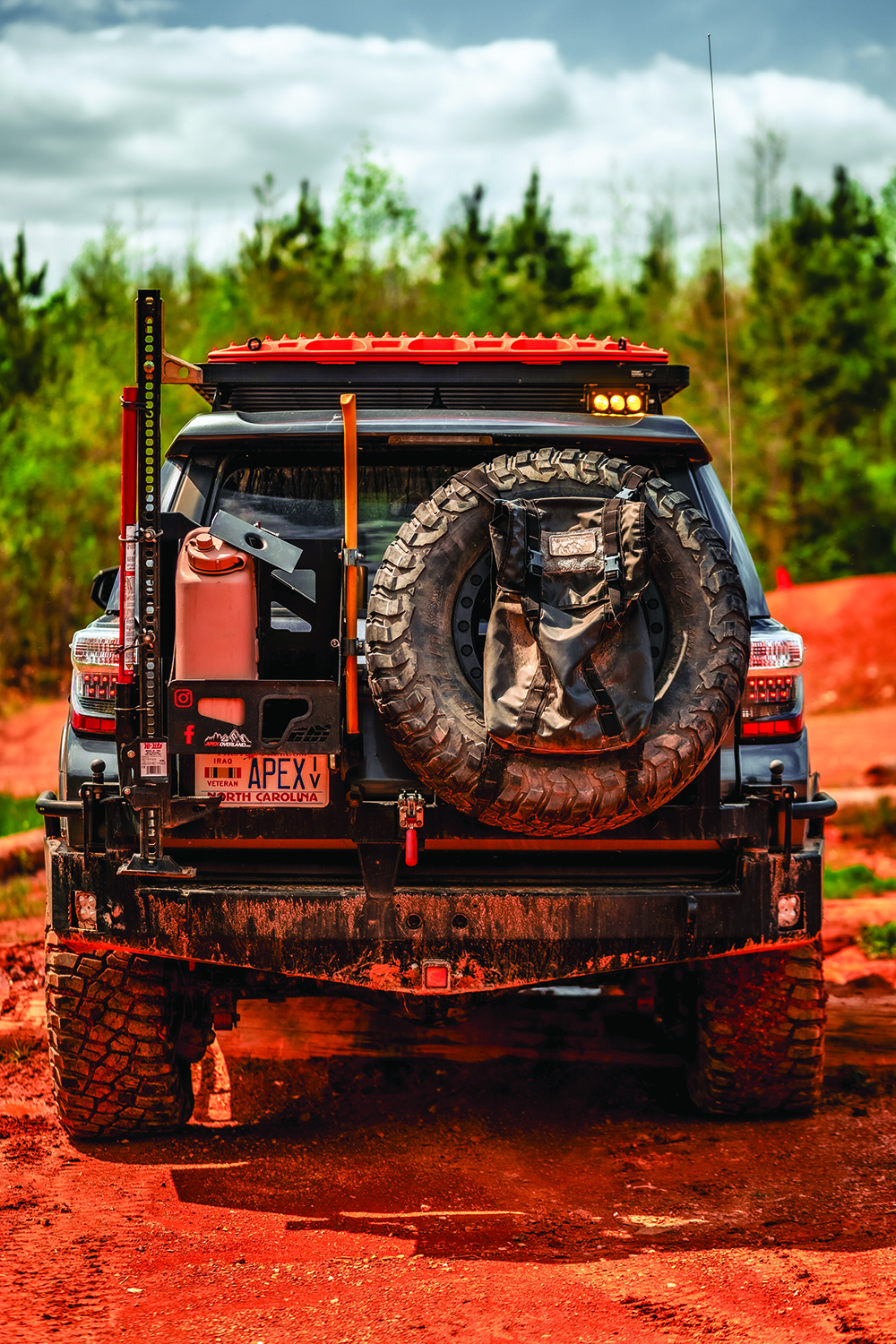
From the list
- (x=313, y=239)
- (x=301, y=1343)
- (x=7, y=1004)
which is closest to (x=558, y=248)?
(x=313, y=239)

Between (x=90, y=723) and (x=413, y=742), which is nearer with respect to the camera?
(x=413, y=742)

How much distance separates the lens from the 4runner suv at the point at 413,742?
10.8 feet

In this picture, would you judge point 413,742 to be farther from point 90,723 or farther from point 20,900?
point 20,900

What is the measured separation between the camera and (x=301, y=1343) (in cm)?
276

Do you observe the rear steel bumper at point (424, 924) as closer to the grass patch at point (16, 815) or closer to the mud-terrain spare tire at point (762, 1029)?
the mud-terrain spare tire at point (762, 1029)

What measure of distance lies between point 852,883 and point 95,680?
6268 millimetres

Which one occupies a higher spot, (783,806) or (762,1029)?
(783,806)

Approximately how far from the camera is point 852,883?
8.62 m

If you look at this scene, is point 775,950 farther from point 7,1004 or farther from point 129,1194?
point 7,1004

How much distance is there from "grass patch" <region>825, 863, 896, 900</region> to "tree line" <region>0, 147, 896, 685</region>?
51.1ft

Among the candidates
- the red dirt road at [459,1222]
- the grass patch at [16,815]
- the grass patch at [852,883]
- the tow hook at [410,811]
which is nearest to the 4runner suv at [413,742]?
the tow hook at [410,811]

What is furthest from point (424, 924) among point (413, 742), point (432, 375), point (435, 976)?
point (432, 375)

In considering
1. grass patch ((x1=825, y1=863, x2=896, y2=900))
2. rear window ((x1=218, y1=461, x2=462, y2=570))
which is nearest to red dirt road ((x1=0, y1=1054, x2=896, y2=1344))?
rear window ((x1=218, y1=461, x2=462, y2=570))

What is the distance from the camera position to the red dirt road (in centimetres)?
289
